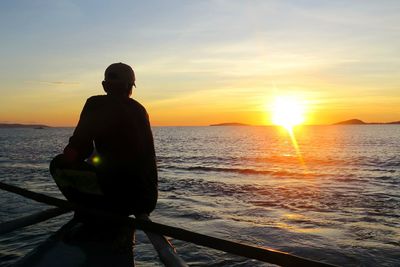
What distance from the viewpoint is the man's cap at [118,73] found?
4.45m

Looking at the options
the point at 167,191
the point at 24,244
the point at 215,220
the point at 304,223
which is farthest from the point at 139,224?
the point at 167,191

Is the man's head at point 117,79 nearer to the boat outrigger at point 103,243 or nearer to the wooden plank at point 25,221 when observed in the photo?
the boat outrigger at point 103,243

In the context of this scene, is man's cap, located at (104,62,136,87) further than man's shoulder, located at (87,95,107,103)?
Yes

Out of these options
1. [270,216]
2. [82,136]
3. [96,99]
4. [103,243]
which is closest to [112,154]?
[82,136]

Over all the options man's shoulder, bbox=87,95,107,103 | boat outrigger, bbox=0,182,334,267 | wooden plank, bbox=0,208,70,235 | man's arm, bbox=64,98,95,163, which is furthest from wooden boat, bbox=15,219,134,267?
man's shoulder, bbox=87,95,107,103

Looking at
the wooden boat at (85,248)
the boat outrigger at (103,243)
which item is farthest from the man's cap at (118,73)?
the wooden boat at (85,248)

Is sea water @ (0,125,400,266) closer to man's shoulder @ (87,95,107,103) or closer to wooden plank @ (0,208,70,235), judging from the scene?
wooden plank @ (0,208,70,235)

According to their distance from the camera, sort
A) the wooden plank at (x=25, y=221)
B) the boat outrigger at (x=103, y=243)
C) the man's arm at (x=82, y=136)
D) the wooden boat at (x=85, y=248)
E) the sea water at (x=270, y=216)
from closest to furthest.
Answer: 1. the boat outrigger at (x=103, y=243)
2. the wooden boat at (x=85, y=248)
3. the man's arm at (x=82, y=136)
4. the wooden plank at (x=25, y=221)
5. the sea water at (x=270, y=216)

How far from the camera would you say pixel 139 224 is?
13.5ft

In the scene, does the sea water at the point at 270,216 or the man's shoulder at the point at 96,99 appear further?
the sea water at the point at 270,216

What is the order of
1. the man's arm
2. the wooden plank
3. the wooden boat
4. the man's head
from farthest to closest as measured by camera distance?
the wooden plank < the man's head < the man's arm < the wooden boat

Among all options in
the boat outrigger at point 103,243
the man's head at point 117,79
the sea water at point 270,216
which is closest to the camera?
the boat outrigger at point 103,243

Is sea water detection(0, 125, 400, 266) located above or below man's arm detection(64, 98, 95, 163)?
below

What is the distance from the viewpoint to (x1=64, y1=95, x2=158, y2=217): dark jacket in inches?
167
